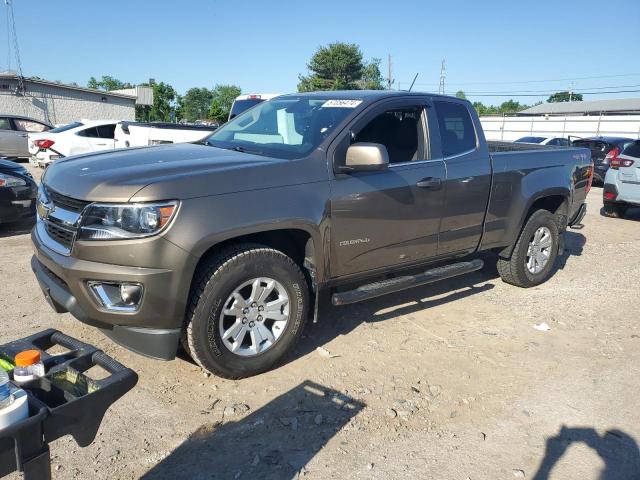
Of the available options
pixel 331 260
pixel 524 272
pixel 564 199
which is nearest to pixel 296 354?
pixel 331 260

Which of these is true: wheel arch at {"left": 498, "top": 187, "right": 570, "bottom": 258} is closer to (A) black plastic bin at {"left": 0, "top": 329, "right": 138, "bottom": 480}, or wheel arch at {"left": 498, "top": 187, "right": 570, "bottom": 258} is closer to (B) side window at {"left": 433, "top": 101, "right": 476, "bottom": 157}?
(B) side window at {"left": 433, "top": 101, "right": 476, "bottom": 157}

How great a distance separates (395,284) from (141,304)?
2.01 meters

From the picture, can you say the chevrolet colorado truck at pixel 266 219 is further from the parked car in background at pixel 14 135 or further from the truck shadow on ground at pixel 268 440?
the parked car in background at pixel 14 135

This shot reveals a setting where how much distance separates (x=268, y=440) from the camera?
2912 mm

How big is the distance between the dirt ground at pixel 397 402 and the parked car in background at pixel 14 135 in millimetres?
13572

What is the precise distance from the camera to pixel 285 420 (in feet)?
10.2

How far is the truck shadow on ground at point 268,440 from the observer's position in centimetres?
265

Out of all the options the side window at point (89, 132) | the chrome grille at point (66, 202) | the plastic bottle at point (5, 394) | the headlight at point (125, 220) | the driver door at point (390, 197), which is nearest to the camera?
the plastic bottle at point (5, 394)

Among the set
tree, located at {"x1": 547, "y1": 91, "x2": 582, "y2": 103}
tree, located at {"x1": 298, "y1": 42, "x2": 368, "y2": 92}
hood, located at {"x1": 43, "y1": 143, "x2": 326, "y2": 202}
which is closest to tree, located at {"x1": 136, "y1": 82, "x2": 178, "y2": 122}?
tree, located at {"x1": 298, "y1": 42, "x2": 368, "y2": 92}

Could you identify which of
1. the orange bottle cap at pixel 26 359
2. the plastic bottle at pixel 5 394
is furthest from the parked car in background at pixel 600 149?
the plastic bottle at pixel 5 394

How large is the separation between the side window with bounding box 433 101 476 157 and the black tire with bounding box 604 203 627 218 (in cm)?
712

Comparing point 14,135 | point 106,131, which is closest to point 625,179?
point 106,131

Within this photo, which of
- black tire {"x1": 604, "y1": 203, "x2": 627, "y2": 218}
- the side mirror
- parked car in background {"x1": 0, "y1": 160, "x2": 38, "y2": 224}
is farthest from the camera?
black tire {"x1": 604, "y1": 203, "x2": 627, "y2": 218}

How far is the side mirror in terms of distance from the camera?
3.66m
